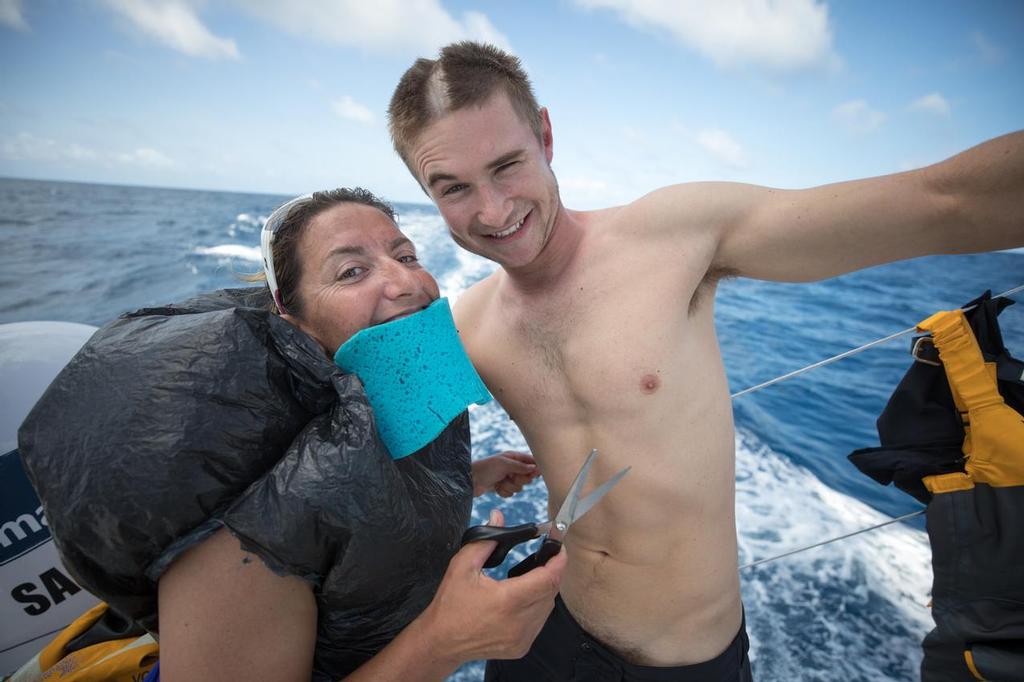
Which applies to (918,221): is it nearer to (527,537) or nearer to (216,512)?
(527,537)

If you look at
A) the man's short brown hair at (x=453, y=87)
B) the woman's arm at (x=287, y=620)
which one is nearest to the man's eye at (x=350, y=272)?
the man's short brown hair at (x=453, y=87)

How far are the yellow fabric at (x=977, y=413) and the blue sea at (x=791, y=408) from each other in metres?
1.40

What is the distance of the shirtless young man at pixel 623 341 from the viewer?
61.8 inches

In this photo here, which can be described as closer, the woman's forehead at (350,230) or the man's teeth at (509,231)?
the woman's forehead at (350,230)

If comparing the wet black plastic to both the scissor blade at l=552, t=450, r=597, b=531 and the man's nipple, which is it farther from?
the man's nipple

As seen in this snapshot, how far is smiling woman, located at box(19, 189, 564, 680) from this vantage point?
89 cm

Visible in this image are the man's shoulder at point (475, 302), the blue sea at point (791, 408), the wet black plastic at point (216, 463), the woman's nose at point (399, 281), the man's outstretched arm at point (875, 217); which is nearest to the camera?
the wet black plastic at point (216, 463)

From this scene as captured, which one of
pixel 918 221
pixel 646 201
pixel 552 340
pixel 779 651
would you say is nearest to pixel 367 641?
pixel 552 340

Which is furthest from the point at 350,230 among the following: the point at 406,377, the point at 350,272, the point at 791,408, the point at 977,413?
the point at 791,408

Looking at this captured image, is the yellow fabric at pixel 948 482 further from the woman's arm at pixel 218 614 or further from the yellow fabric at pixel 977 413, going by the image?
the woman's arm at pixel 218 614

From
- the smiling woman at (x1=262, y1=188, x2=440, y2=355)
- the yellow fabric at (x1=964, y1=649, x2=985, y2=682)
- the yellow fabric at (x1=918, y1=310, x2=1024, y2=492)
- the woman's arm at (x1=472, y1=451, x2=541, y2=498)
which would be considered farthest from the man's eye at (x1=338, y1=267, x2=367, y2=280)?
the yellow fabric at (x1=964, y1=649, x2=985, y2=682)

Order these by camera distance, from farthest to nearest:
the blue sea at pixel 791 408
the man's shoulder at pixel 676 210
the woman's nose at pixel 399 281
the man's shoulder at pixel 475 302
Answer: the blue sea at pixel 791 408, the man's shoulder at pixel 475 302, the man's shoulder at pixel 676 210, the woman's nose at pixel 399 281

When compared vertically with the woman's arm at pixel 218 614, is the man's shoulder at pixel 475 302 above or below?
above

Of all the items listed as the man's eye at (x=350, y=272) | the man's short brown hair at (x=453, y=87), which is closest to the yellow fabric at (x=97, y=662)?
the man's eye at (x=350, y=272)
